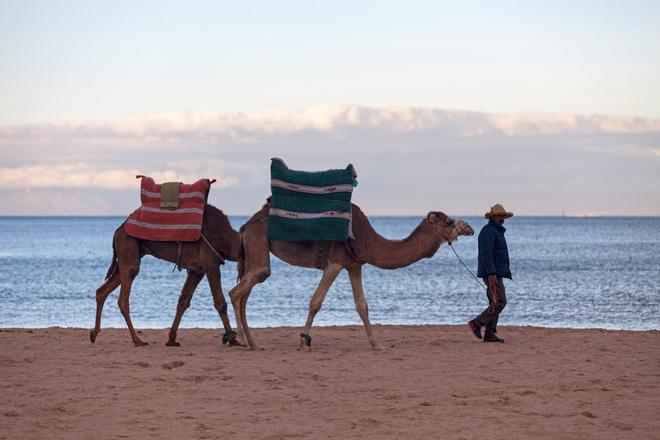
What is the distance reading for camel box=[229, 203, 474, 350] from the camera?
13659mm

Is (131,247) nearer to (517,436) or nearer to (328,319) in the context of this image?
(517,436)

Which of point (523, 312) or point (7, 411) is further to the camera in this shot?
point (523, 312)

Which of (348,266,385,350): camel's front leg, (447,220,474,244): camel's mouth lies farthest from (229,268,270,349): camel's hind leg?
(447,220,474,244): camel's mouth

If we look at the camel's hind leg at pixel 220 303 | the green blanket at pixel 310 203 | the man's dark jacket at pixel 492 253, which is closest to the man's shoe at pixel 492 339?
the man's dark jacket at pixel 492 253

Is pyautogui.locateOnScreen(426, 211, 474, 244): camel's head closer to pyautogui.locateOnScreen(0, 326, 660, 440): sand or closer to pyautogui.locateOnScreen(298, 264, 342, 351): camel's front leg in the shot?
pyautogui.locateOnScreen(298, 264, 342, 351): camel's front leg

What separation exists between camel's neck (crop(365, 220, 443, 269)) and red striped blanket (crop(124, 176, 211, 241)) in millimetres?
2247

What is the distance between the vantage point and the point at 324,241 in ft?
44.5

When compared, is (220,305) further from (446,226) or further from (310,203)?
(446,226)

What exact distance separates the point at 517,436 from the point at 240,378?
3647 millimetres

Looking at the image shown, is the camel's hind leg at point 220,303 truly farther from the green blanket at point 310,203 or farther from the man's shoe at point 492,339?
the man's shoe at point 492,339

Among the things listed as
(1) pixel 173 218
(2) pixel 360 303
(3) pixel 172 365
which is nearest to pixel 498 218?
(2) pixel 360 303

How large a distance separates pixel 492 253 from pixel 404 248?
1.34 m

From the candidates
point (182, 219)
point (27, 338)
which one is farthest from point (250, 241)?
point (27, 338)

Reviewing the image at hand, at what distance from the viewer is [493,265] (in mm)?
14312
